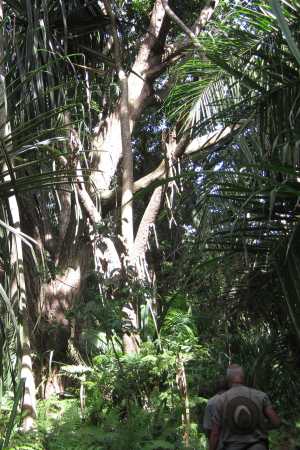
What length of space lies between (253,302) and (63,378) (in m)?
4.90

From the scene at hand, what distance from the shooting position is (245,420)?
11.9 feet

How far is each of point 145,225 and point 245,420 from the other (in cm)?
475

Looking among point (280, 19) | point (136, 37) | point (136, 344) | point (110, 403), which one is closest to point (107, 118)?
point (136, 37)

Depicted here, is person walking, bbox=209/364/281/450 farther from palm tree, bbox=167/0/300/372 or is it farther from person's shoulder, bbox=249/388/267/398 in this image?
palm tree, bbox=167/0/300/372

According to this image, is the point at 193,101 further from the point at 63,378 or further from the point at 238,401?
the point at 63,378

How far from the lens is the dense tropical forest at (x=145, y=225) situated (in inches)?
132

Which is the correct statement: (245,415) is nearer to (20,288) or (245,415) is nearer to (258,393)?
(258,393)

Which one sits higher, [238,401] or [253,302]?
[253,302]

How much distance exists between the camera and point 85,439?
4781 millimetres

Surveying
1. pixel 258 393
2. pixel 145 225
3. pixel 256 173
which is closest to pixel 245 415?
pixel 258 393

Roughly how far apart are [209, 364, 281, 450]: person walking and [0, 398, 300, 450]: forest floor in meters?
1.20

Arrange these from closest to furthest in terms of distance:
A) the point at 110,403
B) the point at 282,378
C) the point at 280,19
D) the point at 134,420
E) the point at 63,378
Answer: the point at 280,19 → the point at 282,378 → the point at 134,420 → the point at 110,403 → the point at 63,378

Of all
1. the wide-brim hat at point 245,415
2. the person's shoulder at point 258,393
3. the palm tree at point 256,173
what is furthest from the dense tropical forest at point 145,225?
the wide-brim hat at point 245,415

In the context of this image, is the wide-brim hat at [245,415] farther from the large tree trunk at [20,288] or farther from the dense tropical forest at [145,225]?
the large tree trunk at [20,288]
